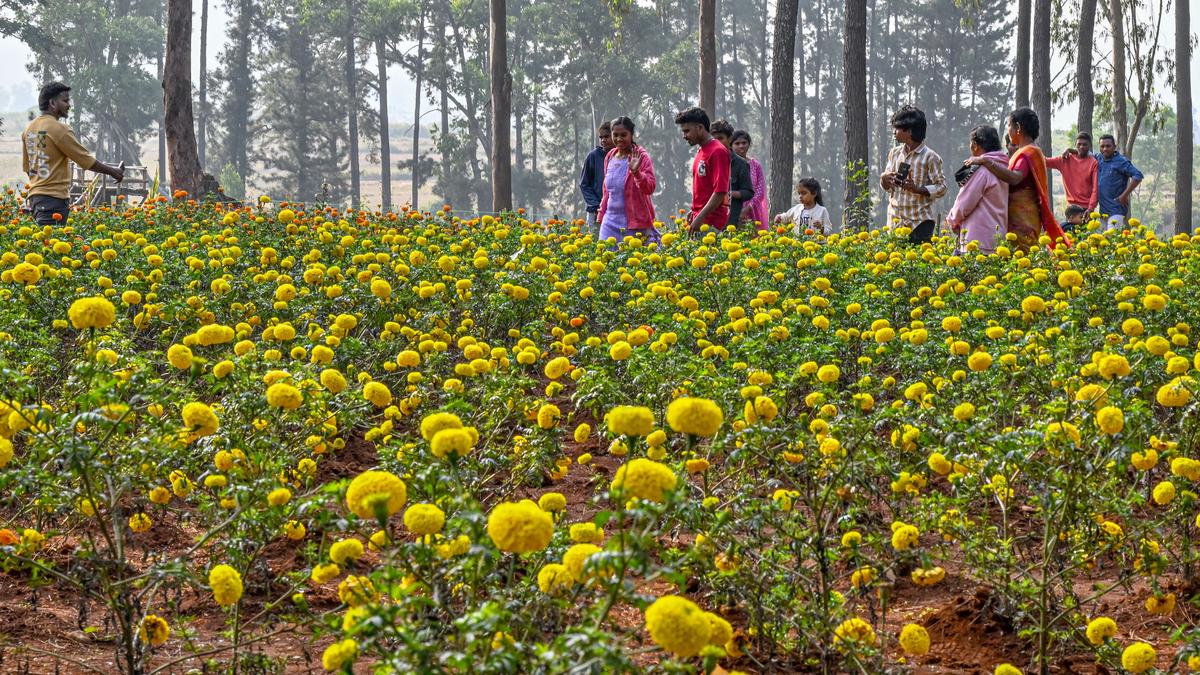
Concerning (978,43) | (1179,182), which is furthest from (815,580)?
(978,43)

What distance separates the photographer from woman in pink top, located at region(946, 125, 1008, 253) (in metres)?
7.55

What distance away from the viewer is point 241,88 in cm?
5106

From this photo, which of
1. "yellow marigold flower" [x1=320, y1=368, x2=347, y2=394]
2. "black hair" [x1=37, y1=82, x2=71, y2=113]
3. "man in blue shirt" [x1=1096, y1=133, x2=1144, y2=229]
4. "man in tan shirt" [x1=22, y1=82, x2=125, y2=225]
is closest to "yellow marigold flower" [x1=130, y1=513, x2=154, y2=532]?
"yellow marigold flower" [x1=320, y1=368, x2=347, y2=394]

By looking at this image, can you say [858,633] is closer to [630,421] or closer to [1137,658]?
[1137,658]

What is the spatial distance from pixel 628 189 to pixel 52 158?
13.8 feet

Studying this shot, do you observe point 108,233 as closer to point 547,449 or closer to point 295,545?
point 295,545

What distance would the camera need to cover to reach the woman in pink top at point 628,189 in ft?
27.7

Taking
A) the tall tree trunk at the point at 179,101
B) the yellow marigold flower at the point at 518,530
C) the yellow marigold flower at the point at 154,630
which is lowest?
the yellow marigold flower at the point at 154,630

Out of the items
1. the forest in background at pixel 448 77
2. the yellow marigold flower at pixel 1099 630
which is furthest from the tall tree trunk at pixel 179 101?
the forest in background at pixel 448 77

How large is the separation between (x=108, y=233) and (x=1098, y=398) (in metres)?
6.40

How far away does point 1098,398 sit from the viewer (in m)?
2.87

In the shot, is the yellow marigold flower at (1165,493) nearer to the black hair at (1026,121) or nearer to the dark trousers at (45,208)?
the black hair at (1026,121)

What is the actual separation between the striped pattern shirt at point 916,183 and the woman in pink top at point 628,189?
1.74 meters

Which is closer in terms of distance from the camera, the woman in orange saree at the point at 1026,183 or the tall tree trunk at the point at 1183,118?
the woman in orange saree at the point at 1026,183
